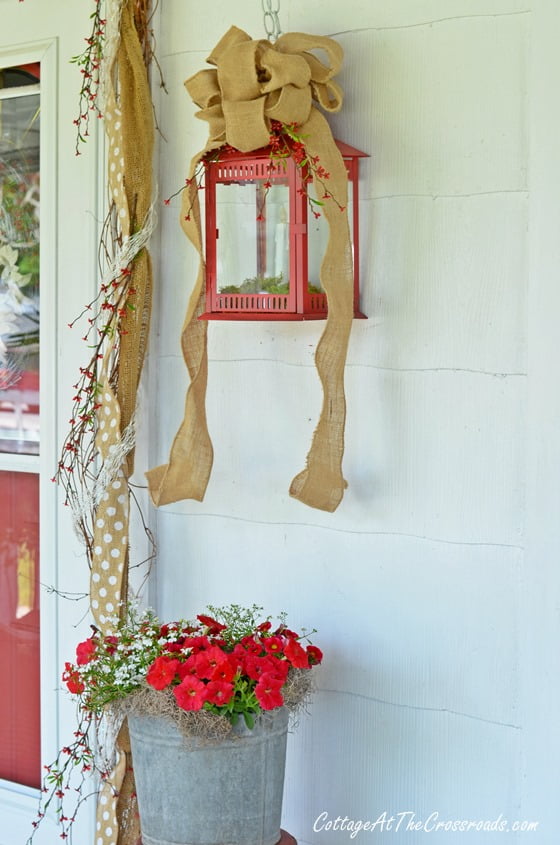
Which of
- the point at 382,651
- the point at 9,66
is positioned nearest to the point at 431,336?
the point at 382,651

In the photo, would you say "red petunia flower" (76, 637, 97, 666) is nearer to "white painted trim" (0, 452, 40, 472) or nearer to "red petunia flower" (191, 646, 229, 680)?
"red petunia flower" (191, 646, 229, 680)

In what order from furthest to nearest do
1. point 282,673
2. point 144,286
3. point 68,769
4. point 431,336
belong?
1. point 68,769
2. point 144,286
3. point 431,336
4. point 282,673

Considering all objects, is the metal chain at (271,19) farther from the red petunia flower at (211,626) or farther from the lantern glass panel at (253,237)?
the red petunia flower at (211,626)

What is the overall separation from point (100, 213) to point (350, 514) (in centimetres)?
89

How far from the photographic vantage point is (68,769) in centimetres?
244

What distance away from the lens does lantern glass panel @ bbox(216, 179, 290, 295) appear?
6.20 ft

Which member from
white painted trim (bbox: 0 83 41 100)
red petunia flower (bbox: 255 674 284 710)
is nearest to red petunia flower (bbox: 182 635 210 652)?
red petunia flower (bbox: 255 674 284 710)

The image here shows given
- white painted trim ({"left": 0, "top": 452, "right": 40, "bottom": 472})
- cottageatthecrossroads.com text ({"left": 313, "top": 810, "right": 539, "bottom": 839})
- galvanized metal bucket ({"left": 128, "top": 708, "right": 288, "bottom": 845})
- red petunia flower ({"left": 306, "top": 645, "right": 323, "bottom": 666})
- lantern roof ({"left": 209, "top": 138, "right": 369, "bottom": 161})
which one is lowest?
cottageatthecrossroads.com text ({"left": 313, "top": 810, "right": 539, "bottom": 839})

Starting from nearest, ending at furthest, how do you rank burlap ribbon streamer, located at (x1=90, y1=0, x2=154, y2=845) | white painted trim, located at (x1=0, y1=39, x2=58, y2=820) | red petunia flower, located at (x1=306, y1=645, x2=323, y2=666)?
1. red petunia flower, located at (x1=306, y1=645, x2=323, y2=666)
2. burlap ribbon streamer, located at (x1=90, y1=0, x2=154, y2=845)
3. white painted trim, located at (x1=0, y1=39, x2=58, y2=820)

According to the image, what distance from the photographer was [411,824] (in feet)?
6.57

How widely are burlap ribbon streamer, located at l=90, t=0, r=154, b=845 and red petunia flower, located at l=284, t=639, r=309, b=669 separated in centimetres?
53

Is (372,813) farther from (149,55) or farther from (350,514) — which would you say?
(149,55)

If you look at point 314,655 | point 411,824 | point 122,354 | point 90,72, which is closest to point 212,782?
point 314,655

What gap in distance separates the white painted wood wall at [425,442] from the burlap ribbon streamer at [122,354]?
119 millimetres
